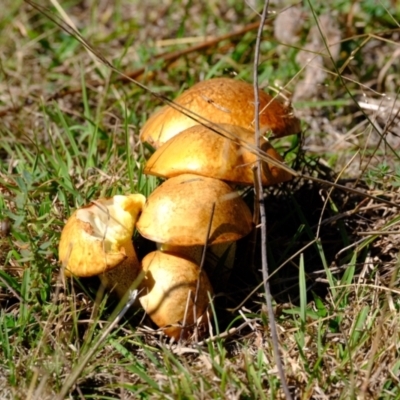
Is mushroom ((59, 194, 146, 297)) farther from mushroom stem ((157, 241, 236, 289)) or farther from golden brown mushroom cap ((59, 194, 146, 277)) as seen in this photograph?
mushroom stem ((157, 241, 236, 289))

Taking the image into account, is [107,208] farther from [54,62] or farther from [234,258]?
[54,62]

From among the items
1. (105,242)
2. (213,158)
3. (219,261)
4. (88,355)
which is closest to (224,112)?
(213,158)

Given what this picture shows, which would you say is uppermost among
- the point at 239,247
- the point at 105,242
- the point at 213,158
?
the point at 213,158

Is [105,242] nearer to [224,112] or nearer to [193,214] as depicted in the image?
[193,214]

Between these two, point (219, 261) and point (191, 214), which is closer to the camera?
point (191, 214)

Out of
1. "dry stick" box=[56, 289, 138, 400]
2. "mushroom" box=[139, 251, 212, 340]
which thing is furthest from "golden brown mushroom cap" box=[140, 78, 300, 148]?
"dry stick" box=[56, 289, 138, 400]

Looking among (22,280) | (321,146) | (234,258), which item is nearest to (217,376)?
(234,258)
